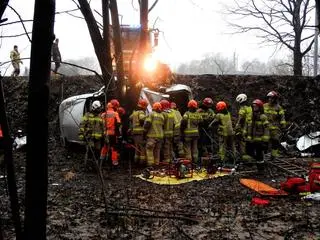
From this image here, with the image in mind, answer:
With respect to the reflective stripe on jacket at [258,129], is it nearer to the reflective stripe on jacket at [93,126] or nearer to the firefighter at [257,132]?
the firefighter at [257,132]

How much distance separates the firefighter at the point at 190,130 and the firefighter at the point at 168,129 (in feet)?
1.15

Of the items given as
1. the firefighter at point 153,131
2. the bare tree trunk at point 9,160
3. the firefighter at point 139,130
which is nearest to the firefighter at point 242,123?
the firefighter at point 153,131

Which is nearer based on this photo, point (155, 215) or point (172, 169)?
point (155, 215)

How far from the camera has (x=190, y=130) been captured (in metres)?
12.1

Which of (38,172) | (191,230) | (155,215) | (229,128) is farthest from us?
(229,128)

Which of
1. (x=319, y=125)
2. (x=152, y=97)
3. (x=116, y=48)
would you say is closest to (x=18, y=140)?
(x=152, y=97)

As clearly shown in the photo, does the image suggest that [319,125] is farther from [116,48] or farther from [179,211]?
[179,211]

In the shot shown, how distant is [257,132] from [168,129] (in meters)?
2.47

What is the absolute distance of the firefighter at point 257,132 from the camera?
10.9 metres

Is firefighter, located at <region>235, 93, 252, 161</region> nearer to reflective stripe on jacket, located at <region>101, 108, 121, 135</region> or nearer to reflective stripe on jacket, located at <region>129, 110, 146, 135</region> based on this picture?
reflective stripe on jacket, located at <region>129, 110, 146, 135</region>

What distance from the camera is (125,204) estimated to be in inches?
304

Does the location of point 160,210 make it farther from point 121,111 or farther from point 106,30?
point 121,111

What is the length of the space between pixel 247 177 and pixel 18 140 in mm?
8944

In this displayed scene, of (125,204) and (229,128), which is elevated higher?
(229,128)
